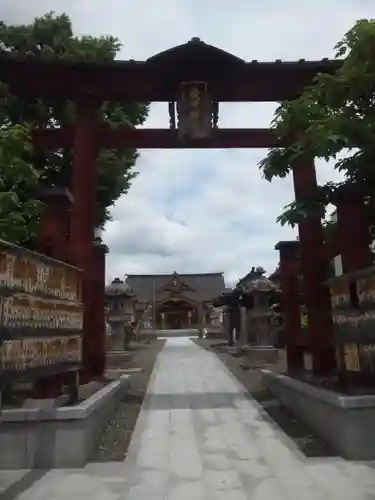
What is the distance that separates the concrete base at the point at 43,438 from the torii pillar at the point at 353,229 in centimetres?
429

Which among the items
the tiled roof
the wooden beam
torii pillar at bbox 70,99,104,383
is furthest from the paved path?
the tiled roof

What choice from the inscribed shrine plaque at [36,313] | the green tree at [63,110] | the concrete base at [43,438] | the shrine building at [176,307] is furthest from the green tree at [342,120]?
the shrine building at [176,307]

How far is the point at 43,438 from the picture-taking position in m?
5.28

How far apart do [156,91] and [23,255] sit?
616cm

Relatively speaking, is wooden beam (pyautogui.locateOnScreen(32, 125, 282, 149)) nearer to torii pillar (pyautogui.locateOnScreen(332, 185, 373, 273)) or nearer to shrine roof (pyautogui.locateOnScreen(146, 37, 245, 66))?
→ shrine roof (pyautogui.locateOnScreen(146, 37, 245, 66))

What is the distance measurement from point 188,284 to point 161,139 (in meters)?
53.9

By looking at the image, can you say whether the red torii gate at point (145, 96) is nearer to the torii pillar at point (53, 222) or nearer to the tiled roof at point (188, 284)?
the torii pillar at point (53, 222)

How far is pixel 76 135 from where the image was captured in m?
9.62

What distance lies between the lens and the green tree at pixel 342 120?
596cm

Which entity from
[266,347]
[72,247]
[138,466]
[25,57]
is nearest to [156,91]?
[25,57]

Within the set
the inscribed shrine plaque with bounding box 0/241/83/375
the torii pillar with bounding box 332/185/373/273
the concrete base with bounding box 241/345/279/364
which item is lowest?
the concrete base with bounding box 241/345/279/364

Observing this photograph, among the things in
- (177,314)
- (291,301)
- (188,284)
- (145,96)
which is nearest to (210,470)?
(291,301)

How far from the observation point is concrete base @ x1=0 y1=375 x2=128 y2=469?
204 inches

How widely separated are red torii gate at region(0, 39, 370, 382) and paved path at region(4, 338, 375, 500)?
256cm
